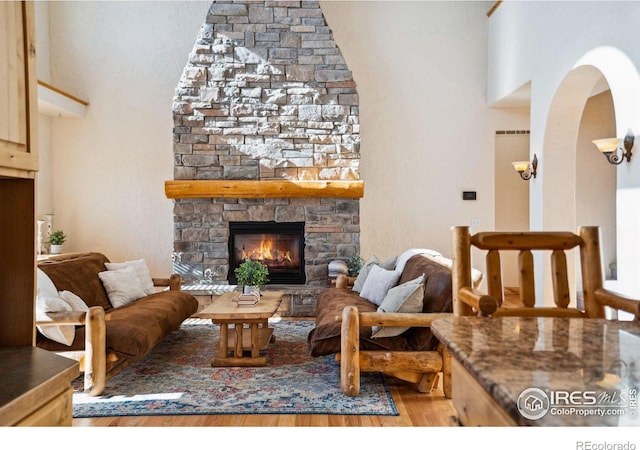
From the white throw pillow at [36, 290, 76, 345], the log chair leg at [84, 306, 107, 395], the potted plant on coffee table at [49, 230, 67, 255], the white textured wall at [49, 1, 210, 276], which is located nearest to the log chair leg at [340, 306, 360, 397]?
the log chair leg at [84, 306, 107, 395]

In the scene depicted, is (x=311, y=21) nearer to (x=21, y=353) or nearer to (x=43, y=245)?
(x=43, y=245)

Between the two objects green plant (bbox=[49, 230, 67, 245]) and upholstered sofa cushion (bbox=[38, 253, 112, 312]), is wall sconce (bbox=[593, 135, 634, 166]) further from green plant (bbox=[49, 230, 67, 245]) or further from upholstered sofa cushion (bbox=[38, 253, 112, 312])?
green plant (bbox=[49, 230, 67, 245])

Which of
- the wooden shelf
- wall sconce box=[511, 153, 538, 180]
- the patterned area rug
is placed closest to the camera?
the patterned area rug

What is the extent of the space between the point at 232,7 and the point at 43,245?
3752mm

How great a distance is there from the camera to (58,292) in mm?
3836

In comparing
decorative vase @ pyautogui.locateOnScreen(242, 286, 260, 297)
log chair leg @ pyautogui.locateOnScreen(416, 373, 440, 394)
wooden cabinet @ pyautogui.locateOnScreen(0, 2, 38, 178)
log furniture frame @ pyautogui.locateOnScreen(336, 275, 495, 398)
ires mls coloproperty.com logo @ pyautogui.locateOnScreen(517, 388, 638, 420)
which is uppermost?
wooden cabinet @ pyautogui.locateOnScreen(0, 2, 38, 178)

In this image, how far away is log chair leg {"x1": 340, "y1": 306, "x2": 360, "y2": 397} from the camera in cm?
328

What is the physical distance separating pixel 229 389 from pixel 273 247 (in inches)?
121

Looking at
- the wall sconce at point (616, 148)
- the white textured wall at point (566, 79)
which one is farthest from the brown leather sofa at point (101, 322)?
the wall sconce at point (616, 148)

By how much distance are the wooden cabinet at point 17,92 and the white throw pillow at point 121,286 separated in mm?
3234

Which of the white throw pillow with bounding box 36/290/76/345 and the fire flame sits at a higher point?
the fire flame

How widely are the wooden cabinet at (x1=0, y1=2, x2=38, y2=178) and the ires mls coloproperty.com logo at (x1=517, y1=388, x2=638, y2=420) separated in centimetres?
141

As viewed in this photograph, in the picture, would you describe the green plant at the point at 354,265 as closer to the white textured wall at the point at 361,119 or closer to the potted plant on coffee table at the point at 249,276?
the white textured wall at the point at 361,119

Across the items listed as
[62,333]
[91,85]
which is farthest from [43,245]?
[62,333]
